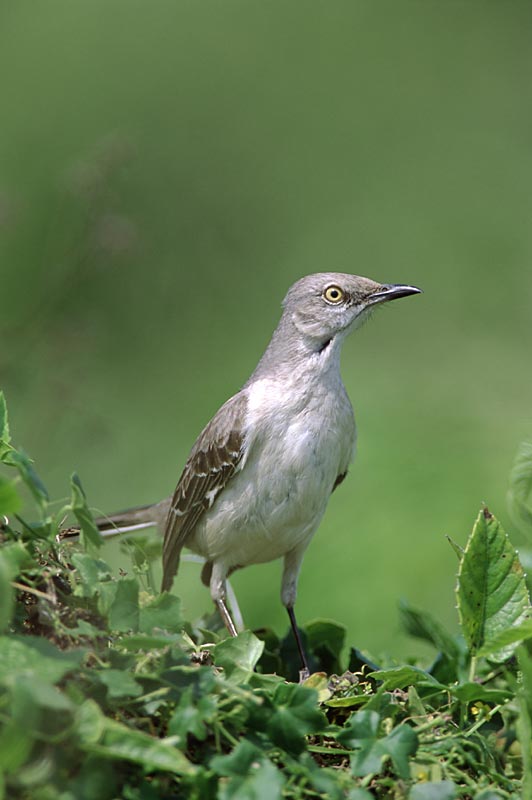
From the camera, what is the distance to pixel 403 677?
2324 mm

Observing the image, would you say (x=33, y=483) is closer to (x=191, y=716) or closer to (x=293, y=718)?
(x=191, y=716)

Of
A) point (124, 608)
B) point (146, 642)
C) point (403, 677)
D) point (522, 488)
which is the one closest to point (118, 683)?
point (146, 642)

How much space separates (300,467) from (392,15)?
13.9 meters

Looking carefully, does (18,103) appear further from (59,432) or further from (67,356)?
(67,356)

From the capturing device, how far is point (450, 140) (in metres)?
15.6

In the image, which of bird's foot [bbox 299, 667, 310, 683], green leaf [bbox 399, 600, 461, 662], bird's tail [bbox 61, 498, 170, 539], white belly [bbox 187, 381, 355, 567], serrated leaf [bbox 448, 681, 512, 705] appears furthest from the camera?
bird's tail [bbox 61, 498, 170, 539]

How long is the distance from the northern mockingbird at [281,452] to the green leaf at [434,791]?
213 cm

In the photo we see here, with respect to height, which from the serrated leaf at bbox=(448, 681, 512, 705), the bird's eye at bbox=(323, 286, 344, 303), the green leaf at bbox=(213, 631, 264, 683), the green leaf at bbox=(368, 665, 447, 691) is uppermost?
the bird's eye at bbox=(323, 286, 344, 303)

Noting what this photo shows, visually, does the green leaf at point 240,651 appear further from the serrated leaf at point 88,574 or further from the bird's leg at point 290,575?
the bird's leg at point 290,575

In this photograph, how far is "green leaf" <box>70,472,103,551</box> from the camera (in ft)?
6.42

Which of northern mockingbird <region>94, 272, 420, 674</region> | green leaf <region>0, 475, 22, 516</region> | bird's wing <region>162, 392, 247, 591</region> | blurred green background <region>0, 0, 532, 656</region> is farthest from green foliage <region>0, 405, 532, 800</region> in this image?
blurred green background <region>0, 0, 532, 656</region>

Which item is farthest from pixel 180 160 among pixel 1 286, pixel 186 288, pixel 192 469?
pixel 192 469

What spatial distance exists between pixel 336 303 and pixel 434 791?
3129 millimetres

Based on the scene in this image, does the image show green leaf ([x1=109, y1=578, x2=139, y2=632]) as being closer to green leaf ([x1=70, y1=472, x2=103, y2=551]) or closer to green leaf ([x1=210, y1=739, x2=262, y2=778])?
green leaf ([x1=70, y1=472, x2=103, y2=551])
